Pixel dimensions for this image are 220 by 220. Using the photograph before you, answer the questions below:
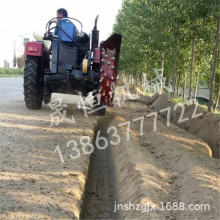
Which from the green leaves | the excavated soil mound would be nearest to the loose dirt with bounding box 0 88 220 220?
the excavated soil mound

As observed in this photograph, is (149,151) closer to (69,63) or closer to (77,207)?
(77,207)

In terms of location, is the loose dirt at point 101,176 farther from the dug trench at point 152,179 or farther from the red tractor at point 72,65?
the red tractor at point 72,65

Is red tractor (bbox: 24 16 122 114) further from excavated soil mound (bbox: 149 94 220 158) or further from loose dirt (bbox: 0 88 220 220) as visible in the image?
excavated soil mound (bbox: 149 94 220 158)

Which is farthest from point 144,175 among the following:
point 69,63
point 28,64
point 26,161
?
point 28,64

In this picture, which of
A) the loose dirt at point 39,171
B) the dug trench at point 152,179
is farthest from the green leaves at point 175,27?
the loose dirt at point 39,171

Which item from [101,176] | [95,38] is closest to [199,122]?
[95,38]

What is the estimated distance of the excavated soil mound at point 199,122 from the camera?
847 cm

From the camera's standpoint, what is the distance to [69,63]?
377 inches

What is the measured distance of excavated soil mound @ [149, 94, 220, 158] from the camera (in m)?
8.47

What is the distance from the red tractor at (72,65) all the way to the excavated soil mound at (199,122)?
8.49ft

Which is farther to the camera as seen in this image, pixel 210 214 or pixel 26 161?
pixel 26 161

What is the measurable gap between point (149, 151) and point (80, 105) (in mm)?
Answer: 6136

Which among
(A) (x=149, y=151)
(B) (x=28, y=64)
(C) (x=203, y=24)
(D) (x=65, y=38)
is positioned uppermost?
(C) (x=203, y=24)

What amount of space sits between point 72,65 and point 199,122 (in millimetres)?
4077
